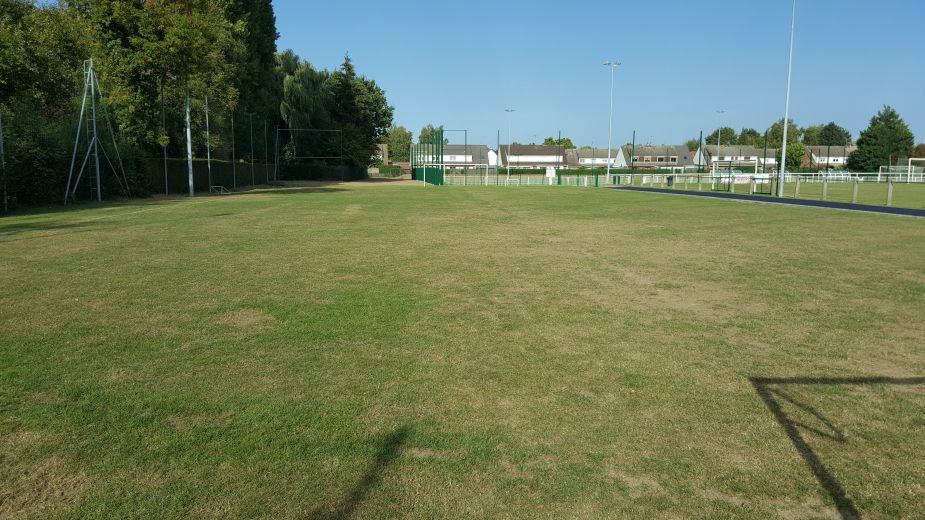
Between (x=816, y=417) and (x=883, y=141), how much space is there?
9035cm

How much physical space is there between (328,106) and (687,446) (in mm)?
69105

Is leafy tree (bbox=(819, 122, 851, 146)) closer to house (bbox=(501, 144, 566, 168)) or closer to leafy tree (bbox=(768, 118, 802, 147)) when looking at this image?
leafy tree (bbox=(768, 118, 802, 147))

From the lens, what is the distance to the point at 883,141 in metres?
77.7

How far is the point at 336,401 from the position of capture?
440cm

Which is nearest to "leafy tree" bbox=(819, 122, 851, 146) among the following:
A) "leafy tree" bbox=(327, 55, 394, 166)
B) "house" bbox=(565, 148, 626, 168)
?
"house" bbox=(565, 148, 626, 168)

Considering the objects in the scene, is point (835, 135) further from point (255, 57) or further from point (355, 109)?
point (255, 57)

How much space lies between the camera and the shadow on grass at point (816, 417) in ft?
10.5

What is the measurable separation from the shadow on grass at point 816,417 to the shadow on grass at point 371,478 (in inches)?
91.6

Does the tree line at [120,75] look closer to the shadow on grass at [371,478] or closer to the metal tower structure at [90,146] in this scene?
the metal tower structure at [90,146]

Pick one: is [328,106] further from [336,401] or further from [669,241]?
[336,401]

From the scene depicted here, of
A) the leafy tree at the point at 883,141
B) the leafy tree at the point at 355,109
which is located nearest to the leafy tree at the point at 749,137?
the leafy tree at the point at 883,141

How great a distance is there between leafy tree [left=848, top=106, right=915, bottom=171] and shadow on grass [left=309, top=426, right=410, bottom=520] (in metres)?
90.2

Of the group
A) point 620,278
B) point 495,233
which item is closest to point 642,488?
point 620,278

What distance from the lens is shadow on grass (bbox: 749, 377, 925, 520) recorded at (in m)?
3.21
